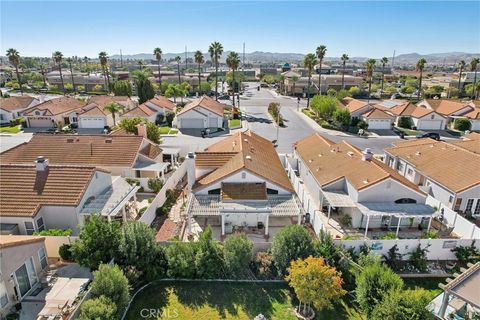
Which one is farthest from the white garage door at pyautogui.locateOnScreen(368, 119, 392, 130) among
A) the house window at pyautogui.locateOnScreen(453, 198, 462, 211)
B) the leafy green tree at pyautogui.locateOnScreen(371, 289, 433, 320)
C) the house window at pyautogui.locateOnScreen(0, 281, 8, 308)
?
the house window at pyautogui.locateOnScreen(0, 281, 8, 308)

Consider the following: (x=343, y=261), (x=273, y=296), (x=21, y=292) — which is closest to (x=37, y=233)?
(x=21, y=292)

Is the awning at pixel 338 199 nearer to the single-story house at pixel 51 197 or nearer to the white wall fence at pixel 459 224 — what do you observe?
the white wall fence at pixel 459 224

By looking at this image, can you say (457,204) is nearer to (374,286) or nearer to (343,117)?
(374,286)

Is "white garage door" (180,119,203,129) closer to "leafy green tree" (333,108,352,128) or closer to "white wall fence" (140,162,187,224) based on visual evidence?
"leafy green tree" (333,108,352,128)

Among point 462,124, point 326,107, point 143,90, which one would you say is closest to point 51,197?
point 326,107

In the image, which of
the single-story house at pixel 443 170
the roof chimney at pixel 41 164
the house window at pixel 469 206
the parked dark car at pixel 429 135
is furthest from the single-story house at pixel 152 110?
the house window at pixel 469 206

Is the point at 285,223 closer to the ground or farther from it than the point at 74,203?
closer to the ground

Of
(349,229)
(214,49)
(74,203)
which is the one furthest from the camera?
(214,49)

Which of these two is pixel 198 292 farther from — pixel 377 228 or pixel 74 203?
pixel 377 228
